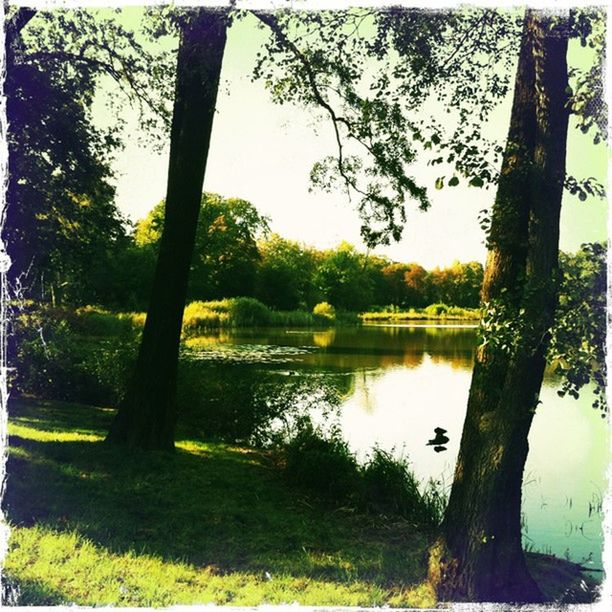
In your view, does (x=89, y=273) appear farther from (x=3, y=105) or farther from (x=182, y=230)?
(x=3, y=105)

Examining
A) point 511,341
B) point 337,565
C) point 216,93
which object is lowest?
point 337,565

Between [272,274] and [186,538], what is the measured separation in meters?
29.6

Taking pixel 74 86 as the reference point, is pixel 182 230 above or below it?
below

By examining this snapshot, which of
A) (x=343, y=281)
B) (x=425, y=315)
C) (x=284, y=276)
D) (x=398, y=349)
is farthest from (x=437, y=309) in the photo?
(x=398, y=349)

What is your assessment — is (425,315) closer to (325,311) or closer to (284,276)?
(325,311)

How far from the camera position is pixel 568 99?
161 inches

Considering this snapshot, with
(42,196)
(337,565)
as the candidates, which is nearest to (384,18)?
(337,565)

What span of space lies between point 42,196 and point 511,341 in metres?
8.06

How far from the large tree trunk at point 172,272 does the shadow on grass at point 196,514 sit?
0.41 meters

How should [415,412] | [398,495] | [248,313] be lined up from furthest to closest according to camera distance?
1. [248,313]
2. [415,412]
3. [398,495]

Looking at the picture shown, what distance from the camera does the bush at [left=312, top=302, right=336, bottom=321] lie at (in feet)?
122

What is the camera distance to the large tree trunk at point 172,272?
7.35 m

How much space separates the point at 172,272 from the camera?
737 cm

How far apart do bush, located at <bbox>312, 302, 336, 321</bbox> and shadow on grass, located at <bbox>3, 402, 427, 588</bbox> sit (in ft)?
96.9
